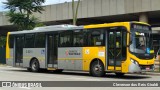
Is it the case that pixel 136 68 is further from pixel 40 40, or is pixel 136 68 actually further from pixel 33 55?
pixel 33 55

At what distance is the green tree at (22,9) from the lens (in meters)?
39.1

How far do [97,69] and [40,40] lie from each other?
236 inches

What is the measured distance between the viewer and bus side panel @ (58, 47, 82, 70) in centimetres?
2227

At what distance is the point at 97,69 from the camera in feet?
68.9

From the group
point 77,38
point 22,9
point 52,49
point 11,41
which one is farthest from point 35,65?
point 22,9

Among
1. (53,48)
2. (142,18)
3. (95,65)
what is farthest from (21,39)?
(142,18)

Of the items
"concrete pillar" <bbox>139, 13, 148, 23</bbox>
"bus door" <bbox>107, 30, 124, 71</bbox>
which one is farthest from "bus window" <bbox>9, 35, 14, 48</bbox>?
"concrete pillar" <bbox>139, 13, 148, 23</bbox>

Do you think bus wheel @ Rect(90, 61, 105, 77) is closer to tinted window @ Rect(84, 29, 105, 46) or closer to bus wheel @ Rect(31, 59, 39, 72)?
tinted window @ Rect(84, 29, 105, 46)

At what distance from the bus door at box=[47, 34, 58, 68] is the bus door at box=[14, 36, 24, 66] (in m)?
3.40

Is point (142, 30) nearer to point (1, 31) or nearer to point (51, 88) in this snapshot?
point (51, 88)

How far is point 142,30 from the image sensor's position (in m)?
20.1

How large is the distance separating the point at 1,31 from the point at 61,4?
26004 millimetres

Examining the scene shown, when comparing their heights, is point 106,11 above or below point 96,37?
above

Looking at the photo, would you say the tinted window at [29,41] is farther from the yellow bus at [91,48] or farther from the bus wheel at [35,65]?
the bus wheel at [35,65]
